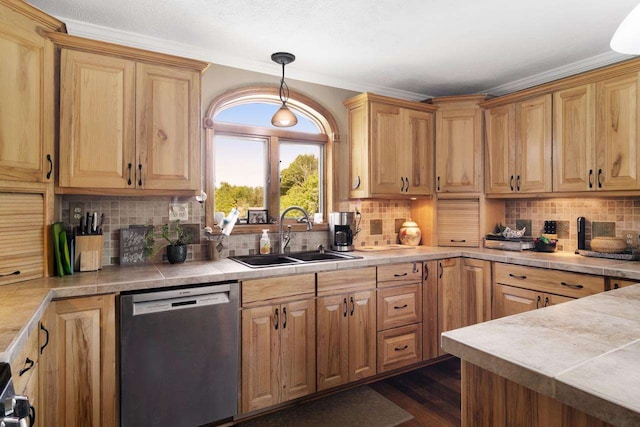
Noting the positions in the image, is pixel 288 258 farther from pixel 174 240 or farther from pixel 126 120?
pixel 126 120

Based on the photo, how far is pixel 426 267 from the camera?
10.7 feet

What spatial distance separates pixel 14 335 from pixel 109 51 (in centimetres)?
174

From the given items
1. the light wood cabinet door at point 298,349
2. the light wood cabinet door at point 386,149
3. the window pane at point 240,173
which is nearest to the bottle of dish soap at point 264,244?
the window pane at point 240,173

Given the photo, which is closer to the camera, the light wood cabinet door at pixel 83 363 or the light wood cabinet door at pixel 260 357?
the light wood cabinet door at pixel 83 363

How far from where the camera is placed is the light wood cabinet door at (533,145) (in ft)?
10.6

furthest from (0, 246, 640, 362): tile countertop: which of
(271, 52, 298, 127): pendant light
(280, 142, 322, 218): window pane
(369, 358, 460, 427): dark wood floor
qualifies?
(271, 52, 298, 127): pendant light

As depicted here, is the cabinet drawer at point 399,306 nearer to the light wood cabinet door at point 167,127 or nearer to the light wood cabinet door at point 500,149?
the light wood cabinet door at point 500,149

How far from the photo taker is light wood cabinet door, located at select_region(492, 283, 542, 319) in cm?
297

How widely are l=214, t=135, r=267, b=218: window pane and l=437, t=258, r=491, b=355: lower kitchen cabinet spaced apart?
170cm

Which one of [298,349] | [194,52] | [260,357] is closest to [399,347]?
[298,349]

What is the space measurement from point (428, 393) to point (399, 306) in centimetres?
65

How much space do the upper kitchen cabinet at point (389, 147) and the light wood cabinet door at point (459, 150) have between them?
0.09 metres

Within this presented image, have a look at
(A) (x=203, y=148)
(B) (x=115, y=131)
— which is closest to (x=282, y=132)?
(A) (x=203, y=148)

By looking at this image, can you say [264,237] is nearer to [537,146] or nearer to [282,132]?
[282,132]
